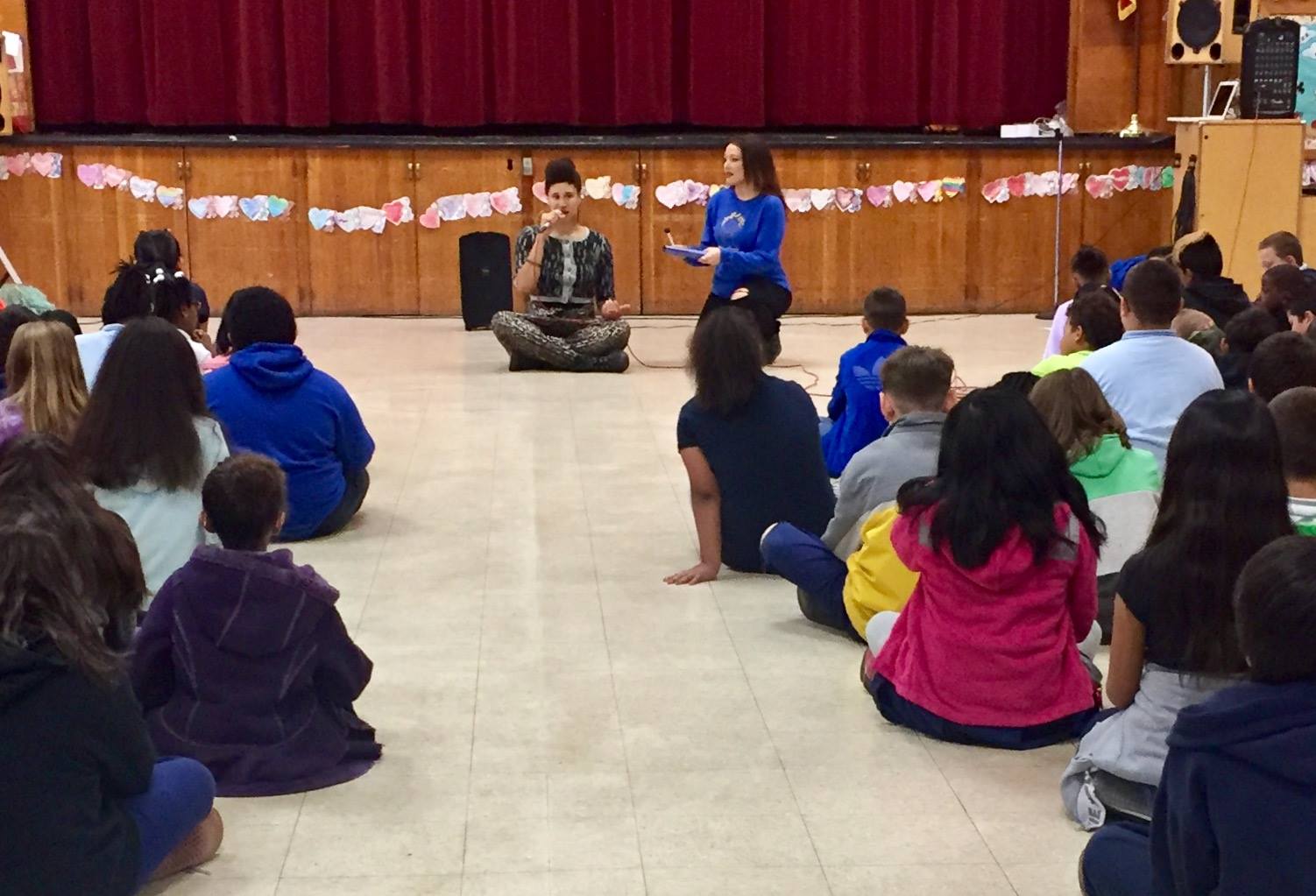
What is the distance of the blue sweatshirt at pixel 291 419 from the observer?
5113mm

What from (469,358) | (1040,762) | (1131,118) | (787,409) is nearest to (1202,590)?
(1040,762)

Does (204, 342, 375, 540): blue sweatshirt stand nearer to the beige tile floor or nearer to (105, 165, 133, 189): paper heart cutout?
the beige tile floor

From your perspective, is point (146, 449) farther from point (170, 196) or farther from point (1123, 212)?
point (1123, 212)

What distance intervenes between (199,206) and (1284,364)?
289 inches

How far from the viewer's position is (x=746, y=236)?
7965 millimetres

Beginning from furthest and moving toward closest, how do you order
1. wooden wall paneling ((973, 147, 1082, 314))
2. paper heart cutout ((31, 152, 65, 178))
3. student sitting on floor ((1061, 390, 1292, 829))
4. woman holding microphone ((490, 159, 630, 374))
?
wooden wall paneling ((973, 147, 1082, 314)) < paper heart cutout ((31, 152, 65, 178)) < woman holding microphone ((490, 159, 630, 374)) < student sitting on floor ((1061, 390, 1292, 829))

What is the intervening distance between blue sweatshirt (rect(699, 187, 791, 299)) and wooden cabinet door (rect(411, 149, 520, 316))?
224 cm

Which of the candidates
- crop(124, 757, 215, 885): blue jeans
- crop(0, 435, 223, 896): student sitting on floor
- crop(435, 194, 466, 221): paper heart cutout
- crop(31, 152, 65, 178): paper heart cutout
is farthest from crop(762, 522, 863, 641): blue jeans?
crop(31, 152, 65, 178): paper heart cutout

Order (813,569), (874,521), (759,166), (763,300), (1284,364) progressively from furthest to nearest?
(763,300) → (759,166) → (813,569) → (1284,364) → (874,521)

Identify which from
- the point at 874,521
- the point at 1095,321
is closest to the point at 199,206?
the point at 1095,321

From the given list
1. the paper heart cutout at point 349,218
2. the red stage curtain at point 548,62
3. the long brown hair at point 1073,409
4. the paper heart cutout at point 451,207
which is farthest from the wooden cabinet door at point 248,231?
the long brown hair at point 1073,409

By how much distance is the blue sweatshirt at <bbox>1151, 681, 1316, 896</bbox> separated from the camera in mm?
2096

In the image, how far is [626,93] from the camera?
10.6 meters

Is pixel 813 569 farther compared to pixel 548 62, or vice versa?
pixel 548 62
